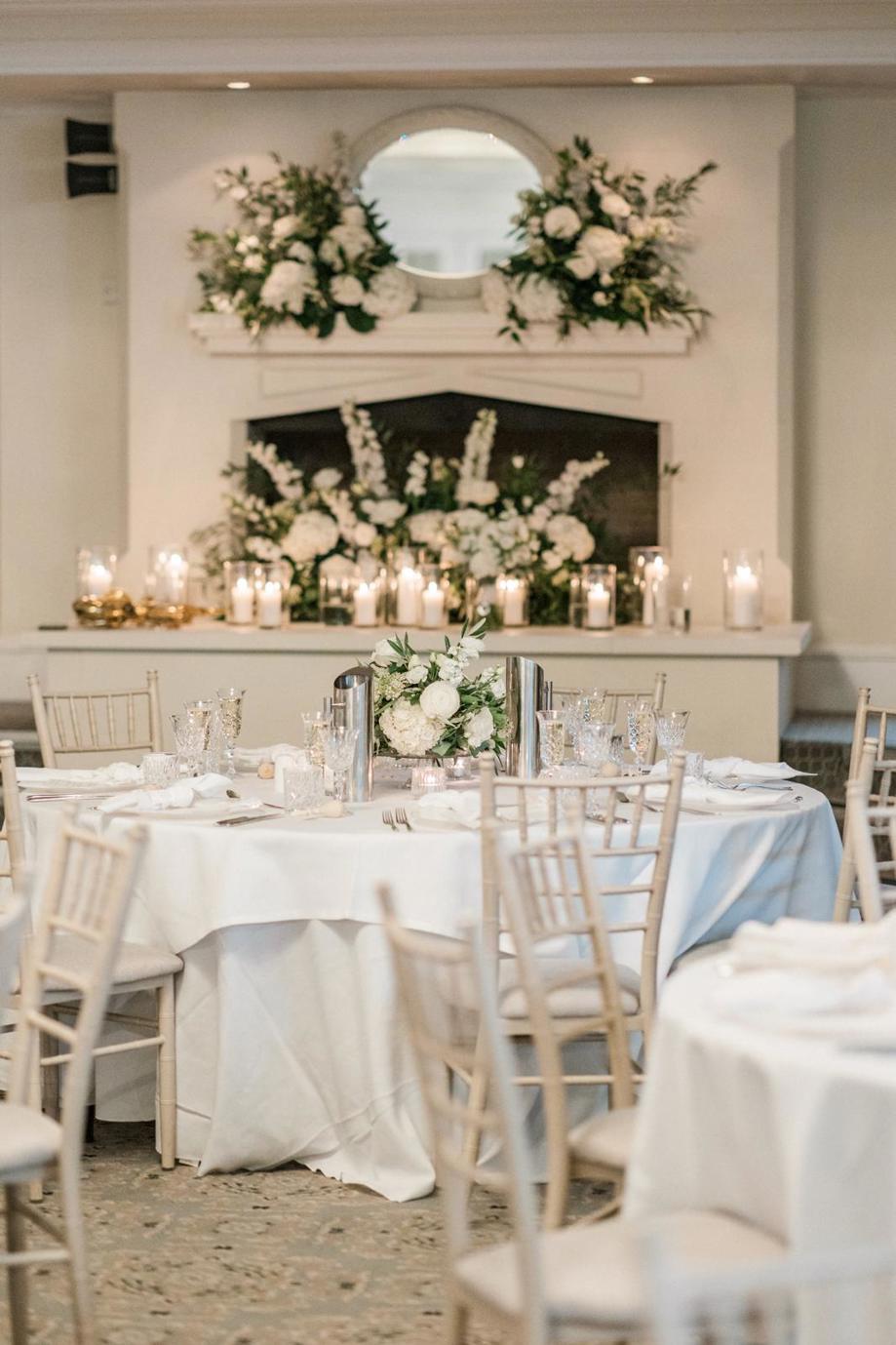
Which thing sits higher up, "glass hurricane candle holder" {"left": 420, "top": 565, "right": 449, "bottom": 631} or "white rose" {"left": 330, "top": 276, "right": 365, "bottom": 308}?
"white rose" {"left": 330, "top": 276, "right": 365, "bottom": 308}

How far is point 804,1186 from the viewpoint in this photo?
6.86ft

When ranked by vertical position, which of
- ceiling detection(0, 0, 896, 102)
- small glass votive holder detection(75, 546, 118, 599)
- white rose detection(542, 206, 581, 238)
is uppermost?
ceiling detection(0, 0, 896, 102)

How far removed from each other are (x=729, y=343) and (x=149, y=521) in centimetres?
255

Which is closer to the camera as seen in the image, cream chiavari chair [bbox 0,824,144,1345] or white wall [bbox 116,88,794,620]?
cream chiavari chair [bbox 0,824,144,1345]

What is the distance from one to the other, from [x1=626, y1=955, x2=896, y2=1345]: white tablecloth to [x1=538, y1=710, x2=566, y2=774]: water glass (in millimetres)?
1843

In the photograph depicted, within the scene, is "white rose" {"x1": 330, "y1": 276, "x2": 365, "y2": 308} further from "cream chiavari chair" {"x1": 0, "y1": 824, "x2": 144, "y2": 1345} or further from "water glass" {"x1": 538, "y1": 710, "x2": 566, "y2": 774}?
"cream chiavari chair" {"x1": 0, "y1": 824, "x2": 144, "y2": 1345}

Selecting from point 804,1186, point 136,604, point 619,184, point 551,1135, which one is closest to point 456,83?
point 619,184

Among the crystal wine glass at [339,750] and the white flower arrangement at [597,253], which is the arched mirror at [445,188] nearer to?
the white flower arrangement at [597,253]

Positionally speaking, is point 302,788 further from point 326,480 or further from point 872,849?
point 326,480

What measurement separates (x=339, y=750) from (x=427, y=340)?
3.43 m

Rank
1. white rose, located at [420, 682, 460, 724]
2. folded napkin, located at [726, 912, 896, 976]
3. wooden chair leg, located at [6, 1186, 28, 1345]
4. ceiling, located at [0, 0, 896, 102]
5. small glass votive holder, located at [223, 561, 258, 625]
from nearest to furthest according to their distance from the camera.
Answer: folded napkin, located at [726, 912, 896, 976]
wooden chair leg, located at [6, 1186, 28, 1345]
white rose, located at [420, 682, 460, 724]
ceiling, located at [0, 0, 896, 102]
small glass votive holder, located at [223, 561, 258, 625]

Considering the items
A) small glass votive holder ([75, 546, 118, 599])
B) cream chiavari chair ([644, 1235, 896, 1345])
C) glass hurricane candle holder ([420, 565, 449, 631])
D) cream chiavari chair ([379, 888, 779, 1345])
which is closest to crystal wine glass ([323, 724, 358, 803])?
cream chiavari chair ([379, 888, 779, 1345])

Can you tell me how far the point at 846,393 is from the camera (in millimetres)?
7391

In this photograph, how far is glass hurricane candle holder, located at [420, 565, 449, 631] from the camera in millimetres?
6578
